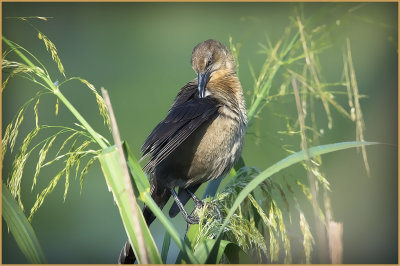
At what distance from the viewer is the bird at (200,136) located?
2566 mm

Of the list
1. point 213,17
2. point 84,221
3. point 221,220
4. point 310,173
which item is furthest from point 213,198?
point 213,17

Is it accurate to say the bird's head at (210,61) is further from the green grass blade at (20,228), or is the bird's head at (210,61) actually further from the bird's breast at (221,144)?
the green grass blade at (20,228)

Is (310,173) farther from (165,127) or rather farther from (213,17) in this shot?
(213,17)

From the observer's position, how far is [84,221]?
15.4ft

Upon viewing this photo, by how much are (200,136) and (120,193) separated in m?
1.11

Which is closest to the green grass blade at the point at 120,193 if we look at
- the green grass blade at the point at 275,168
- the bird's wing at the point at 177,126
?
the green grass blade at the point at 275,168

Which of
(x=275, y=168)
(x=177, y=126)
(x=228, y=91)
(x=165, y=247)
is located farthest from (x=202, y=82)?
(x=275, y=168)

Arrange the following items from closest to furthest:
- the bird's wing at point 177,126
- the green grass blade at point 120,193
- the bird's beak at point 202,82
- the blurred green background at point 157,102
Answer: the green grass blade at point 120,193, the bird's wing at point 177,126, the bird's beak at point 202,82, the blurred green background at point 157,102

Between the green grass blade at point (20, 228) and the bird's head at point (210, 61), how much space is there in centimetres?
134

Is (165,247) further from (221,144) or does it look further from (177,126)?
(221,144)

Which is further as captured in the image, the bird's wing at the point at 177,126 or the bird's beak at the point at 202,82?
the bird's beak at the point at 202,82

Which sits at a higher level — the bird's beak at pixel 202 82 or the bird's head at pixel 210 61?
the bird's head at pixel 210 61

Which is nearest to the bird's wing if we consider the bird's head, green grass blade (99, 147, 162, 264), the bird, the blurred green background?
the bird

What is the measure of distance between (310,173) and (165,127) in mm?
860
